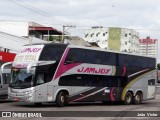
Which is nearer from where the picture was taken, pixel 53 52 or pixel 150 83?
pixel 53 52

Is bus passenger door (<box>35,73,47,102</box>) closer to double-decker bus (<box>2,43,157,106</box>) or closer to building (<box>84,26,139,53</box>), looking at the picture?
double-decker bus (<box>2,43,157,106</box>)

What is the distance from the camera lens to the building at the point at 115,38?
121 metres

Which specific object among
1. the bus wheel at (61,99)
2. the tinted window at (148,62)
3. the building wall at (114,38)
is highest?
the building wall at (114,38)

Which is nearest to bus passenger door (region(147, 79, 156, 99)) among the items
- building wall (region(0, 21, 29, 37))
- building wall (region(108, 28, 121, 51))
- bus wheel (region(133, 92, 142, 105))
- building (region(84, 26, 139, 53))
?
bus wheel (region(133, 92, 142, 105))

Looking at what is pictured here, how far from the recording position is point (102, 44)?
132250mm

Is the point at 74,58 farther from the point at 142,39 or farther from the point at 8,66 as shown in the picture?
the point at 142,39

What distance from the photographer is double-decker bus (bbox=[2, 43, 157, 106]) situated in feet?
74.3

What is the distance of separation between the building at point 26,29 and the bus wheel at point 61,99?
30.2 metres

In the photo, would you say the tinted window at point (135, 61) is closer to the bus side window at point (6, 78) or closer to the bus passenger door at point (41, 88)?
the bus passenger door at point (41, 88)

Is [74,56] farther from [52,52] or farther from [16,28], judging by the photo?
[16,28]

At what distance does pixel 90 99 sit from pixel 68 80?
2449 millimetres

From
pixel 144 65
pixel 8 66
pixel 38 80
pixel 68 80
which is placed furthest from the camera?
pixel 144 65

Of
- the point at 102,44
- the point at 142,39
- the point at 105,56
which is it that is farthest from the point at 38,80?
the point at 142,39

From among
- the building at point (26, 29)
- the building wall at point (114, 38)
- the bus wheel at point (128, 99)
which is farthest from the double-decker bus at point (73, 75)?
the building wall at point (114, 38)
